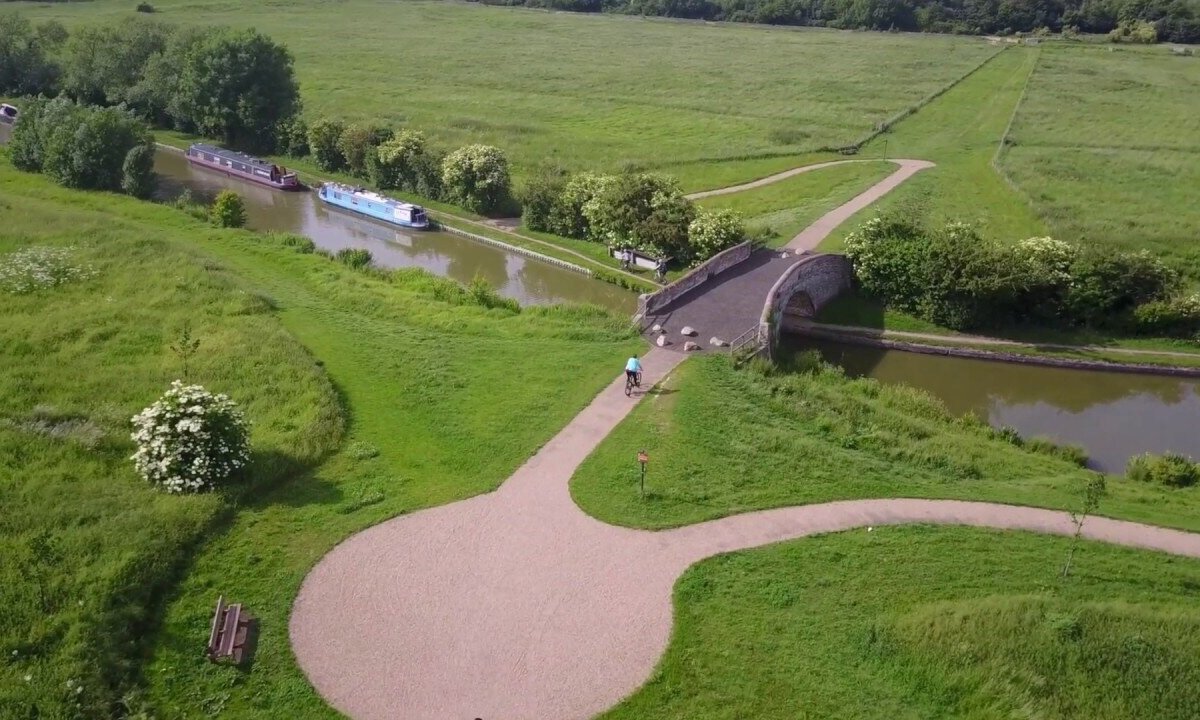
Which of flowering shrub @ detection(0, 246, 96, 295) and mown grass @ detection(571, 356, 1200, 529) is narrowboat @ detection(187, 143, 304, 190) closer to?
flowering shrub @ detection(0, 246, 96, 295)

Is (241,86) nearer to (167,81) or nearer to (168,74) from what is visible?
(167,81)

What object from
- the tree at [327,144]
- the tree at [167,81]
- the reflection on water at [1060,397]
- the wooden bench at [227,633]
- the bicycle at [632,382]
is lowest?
the wooden bench at [227,633]

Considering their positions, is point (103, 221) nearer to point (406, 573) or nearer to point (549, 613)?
point (406, 573)

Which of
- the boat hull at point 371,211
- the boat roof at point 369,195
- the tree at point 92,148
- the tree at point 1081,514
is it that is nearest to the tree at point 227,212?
the boat hull at point 371,211

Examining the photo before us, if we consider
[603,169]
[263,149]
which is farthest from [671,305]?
[263,149]

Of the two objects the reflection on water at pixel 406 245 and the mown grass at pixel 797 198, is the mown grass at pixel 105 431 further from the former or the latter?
the mown grass at pixel 797 198

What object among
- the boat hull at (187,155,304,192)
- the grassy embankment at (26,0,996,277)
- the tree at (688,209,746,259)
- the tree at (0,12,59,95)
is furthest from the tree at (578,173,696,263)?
the tree at (0,12,59,95)
